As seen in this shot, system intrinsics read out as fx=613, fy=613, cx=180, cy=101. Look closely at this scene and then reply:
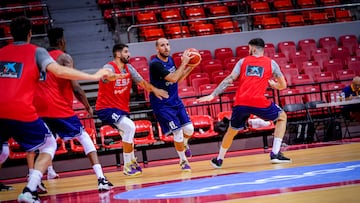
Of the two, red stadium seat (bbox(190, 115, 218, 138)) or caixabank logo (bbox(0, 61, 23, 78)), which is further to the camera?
red stadium seat (bbox(190, 115, 218, 138))

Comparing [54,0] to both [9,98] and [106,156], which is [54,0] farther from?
[9,98]

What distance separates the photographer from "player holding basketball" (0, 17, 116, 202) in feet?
19.3

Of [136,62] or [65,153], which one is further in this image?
[136,62]

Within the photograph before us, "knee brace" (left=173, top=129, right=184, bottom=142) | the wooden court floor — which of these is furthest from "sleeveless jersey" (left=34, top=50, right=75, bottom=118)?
"knee brace" (left=173, top=129, right=184, bottom=142)

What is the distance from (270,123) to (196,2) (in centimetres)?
805

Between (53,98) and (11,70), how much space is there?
1.66m

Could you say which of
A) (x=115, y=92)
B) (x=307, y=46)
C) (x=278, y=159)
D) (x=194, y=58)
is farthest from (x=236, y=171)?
(x=307, y=46)

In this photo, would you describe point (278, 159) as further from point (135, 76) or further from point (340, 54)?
point (340, 54)

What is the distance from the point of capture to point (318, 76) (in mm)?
16219

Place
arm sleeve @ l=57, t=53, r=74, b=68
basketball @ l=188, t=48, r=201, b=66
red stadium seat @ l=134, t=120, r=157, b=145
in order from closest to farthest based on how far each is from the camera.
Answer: arm sleeve @ l=57, t=53, r=74, b=68 → basketball @ l=188, t=48, r=201, b=66 → red stadium seat @ l=134, t=120, r=157, b=145

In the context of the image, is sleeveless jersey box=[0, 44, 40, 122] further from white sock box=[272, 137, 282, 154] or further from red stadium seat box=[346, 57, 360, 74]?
red stadium seat box=[346, 57, 360, 74]

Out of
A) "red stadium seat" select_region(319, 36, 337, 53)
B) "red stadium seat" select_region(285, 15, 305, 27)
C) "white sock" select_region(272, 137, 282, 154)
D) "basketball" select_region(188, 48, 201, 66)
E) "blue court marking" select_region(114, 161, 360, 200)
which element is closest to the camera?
"blue court marking" select_region(114, 161, 360, 200)

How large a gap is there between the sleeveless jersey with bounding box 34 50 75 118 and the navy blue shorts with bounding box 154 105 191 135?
1866mm

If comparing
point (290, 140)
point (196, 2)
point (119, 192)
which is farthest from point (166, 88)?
point (196, 2)
